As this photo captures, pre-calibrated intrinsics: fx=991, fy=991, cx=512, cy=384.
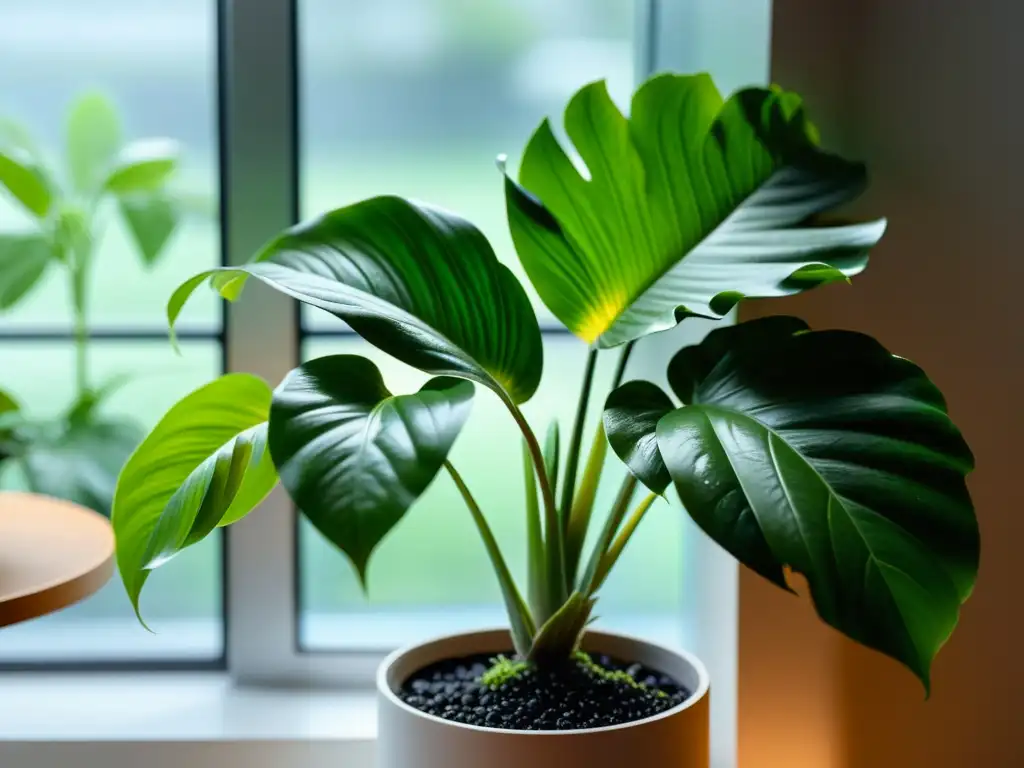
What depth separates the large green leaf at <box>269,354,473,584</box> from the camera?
Result: 0.56 metres

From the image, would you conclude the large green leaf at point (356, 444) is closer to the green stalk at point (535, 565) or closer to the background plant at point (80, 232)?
the green stalk at point (535, 565)

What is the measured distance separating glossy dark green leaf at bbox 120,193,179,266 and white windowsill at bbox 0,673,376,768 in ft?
1.84

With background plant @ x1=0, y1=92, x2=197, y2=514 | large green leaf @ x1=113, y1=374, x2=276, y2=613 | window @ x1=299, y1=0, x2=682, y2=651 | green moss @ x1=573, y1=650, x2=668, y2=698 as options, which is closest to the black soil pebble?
green moss @ x1=573, y1=650, x2=668, y2=698

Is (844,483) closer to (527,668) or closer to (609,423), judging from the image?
(609,423)

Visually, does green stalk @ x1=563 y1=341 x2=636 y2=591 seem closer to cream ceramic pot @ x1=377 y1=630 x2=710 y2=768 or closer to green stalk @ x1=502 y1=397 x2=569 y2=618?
green stalk @ x1=502 y1=397 x2=569 y2=618

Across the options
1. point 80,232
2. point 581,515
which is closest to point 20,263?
point 80,232

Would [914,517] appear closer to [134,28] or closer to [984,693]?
[984,693]

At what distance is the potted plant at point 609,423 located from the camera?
610 mm

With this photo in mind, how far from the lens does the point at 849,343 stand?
0.74 meters

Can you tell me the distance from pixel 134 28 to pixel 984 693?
4.33ft

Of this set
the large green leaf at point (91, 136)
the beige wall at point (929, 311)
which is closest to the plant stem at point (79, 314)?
the large green leaf at point (91, 136)

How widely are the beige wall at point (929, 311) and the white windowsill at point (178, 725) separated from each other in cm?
50

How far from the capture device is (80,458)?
1.20m

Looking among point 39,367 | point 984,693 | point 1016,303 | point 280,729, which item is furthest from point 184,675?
point 1016,303
